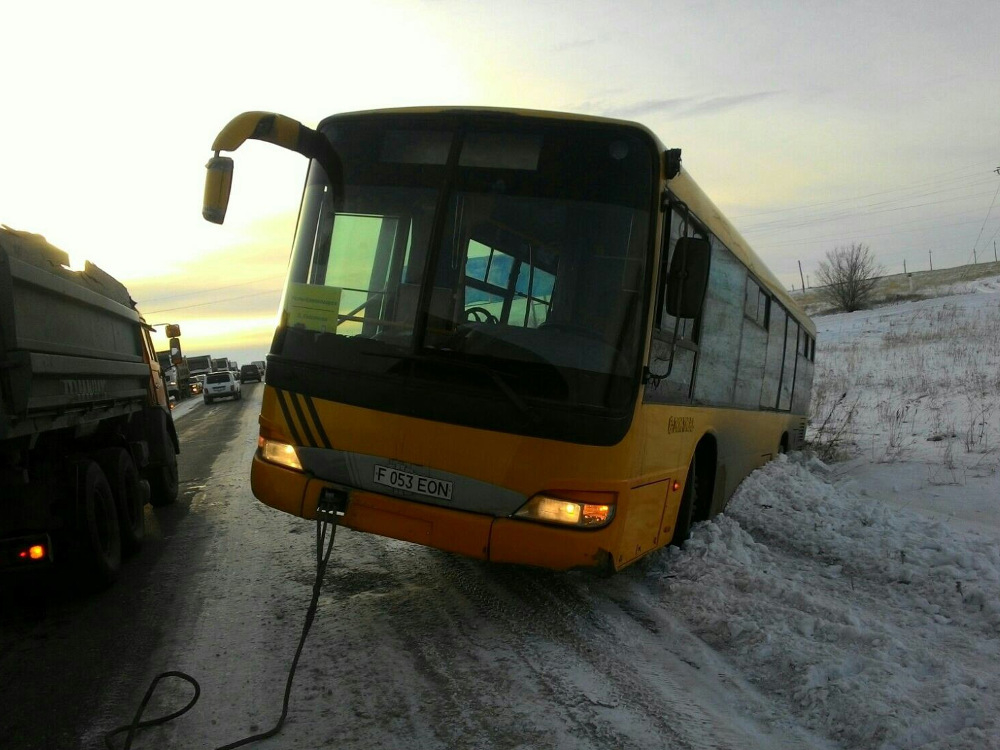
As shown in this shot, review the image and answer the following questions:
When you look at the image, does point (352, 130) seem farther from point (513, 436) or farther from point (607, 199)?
point (513, 436)

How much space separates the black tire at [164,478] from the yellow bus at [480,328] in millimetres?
4250

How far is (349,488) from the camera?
481 cm

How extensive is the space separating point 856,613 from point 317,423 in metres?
3.50

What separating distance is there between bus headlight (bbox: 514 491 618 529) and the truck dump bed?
2859 mm

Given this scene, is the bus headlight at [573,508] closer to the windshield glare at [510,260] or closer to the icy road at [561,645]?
the windshield glare at [510,260]

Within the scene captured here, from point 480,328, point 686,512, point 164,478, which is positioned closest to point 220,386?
point 164,478

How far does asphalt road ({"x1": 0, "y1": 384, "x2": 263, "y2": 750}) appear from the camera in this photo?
141 inches

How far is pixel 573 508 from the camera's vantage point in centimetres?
443

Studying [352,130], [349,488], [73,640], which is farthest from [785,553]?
[73,640]

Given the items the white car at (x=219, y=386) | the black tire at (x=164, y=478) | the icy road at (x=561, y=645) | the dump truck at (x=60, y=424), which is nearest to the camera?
the icy road at (x=561, y=645)

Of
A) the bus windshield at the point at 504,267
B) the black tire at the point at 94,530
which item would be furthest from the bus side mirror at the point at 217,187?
the black tire at the point at 94,530

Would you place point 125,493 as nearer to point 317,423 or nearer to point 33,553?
point 33,553

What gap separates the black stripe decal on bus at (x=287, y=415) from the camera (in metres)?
4.96

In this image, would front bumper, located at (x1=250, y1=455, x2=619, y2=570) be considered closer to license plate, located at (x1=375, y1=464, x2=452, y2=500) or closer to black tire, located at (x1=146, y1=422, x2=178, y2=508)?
license plate, located at (x1=375, y1=464, x2=452, y2=500)
